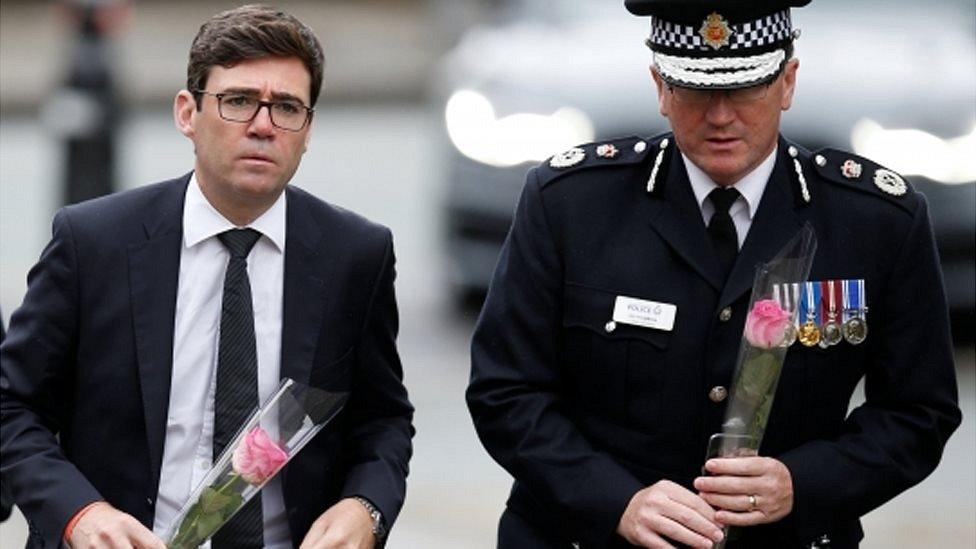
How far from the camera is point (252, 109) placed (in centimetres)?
475

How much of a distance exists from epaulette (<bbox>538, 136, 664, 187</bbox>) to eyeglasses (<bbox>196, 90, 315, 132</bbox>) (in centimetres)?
50

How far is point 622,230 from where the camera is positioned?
15.7ft

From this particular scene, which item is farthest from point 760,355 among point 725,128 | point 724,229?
point 725,128

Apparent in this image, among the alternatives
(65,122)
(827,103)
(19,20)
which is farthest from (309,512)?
(19,20)

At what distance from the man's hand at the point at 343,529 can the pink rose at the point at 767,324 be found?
2.75ft

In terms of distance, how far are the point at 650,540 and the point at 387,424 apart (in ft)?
2.39

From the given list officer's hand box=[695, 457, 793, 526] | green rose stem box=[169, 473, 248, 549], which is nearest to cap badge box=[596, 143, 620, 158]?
officer's hand box=[695, 457, 793, 526]

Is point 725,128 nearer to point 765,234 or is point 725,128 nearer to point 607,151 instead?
point 765,234

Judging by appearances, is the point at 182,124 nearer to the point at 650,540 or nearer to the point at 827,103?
the point at 650,540

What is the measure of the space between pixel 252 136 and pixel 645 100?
6.48 metres

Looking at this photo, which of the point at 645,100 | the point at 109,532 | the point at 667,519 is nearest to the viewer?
the point at 667,519

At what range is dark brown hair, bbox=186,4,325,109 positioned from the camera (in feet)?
15.6

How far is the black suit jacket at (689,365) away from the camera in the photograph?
4652mm

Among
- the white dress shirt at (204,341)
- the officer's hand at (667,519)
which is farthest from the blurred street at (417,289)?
the officer's hand at (667,519)
